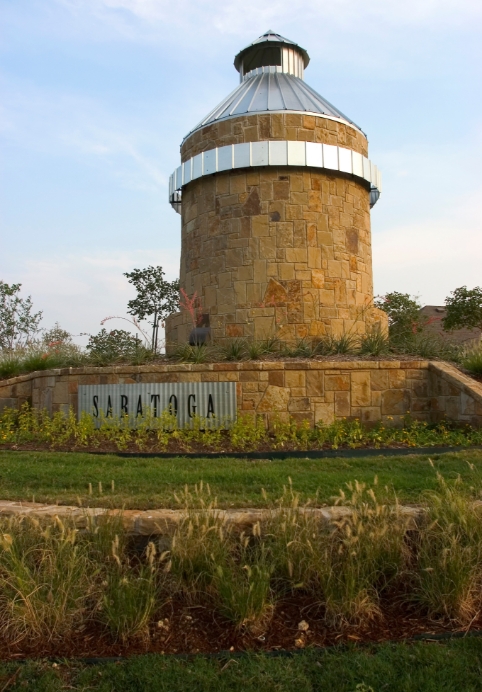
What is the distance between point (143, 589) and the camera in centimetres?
348

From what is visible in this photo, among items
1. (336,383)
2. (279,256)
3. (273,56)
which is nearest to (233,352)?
(336,383)

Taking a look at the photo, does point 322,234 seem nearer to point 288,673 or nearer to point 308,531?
point 308,531

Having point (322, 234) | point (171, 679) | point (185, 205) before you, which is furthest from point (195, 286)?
point (171, 679)

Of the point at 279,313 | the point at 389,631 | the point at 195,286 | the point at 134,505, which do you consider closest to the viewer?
the point at 389,631

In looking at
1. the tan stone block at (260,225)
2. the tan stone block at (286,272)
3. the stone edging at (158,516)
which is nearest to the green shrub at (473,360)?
the tan stone block at (286,272)

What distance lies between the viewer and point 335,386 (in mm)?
9312

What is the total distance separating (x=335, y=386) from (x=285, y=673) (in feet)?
21.4

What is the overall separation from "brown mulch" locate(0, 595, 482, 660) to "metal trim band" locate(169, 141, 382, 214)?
33.2 ft

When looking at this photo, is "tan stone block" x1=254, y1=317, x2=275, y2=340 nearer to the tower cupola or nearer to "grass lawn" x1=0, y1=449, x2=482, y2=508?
"grass lawn" x1=0, y1=449, x2=482, y2=508

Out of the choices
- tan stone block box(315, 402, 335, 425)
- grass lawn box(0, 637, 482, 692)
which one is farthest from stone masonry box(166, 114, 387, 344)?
grass lawn box(0, 637, 482, 692)

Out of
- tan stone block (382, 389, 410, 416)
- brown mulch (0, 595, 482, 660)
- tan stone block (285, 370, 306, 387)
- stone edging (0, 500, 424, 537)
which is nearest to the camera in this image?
brown mulch (0, 595, 482, 660)

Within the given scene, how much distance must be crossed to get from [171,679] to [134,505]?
177cm

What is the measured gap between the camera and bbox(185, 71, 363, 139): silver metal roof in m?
12.9

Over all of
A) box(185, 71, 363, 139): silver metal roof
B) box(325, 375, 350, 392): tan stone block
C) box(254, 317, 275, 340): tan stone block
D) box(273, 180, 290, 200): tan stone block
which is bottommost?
box(325, 375, 350, 392): tan stone block
